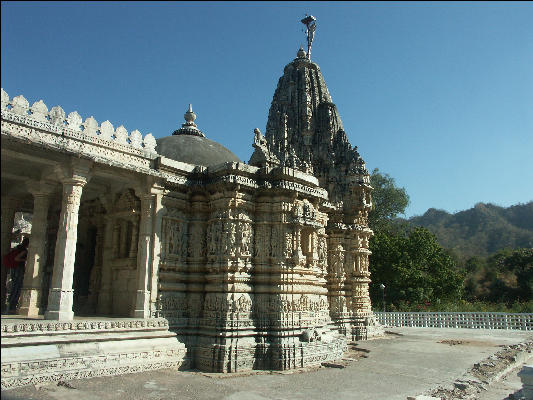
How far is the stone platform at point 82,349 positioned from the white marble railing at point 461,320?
21.7 metres

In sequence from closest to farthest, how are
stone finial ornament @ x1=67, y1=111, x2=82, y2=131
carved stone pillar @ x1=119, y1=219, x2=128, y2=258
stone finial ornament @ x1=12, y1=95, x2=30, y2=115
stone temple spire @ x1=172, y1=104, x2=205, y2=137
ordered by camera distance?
1. stone finial ornament @ x1=12, y1=95, x2=30, y2=115
2. stone finial ornament @ x1=67, y1=111, x2=82, y2=131
3. carved stone pillar @ x1=119, y1=219, x2=128, y2=258
4. stone temple spire @ x1=172, y1=104, x2=205, y2=137

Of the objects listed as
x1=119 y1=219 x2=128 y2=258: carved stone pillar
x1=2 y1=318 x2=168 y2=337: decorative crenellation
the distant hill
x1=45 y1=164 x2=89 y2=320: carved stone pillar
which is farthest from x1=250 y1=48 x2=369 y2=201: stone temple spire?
the distant hill

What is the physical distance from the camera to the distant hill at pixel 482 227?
4218 inches

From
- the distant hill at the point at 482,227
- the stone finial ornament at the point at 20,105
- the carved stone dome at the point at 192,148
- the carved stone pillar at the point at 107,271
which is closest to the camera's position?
the stone finial ornament at the point at 20,105

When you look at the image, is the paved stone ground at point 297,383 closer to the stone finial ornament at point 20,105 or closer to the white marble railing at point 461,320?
the stone finial ornament at point 20,105

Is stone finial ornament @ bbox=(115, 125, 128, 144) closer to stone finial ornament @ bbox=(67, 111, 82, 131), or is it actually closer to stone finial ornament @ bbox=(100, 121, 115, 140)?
stone finial ornament @ bbox=(100, 121, 115, 140)

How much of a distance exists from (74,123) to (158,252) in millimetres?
4536

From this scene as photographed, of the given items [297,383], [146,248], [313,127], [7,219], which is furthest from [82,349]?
[313,127]

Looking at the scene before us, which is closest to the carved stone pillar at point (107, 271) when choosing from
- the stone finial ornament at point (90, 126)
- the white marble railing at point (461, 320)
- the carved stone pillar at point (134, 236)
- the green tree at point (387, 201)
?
the carved stone pillar at point (134, 236)

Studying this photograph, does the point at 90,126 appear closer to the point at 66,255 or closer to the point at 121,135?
the point at 121,135

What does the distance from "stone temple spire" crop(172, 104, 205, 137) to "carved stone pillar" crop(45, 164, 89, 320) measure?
7.02 meters

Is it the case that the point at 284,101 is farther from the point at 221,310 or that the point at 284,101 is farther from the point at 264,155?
the point at 221,310

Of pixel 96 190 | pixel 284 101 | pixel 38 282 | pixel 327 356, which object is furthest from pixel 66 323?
pixel 284 101

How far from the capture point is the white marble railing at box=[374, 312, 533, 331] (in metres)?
27.7
